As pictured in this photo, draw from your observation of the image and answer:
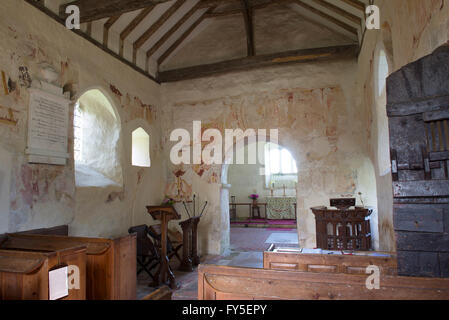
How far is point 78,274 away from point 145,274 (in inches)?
132

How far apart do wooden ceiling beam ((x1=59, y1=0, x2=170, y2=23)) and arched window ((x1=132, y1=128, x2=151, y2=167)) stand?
9.97 ft

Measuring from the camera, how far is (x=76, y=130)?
20.7ft

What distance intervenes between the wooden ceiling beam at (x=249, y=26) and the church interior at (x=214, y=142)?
0.16 ft

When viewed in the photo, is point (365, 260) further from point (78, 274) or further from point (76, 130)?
point (76, 130)

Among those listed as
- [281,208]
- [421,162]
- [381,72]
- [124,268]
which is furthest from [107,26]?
[281,208]

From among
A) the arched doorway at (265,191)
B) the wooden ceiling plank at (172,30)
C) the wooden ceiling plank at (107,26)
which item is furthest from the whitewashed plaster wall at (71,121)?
the arched doorway at (265,191)

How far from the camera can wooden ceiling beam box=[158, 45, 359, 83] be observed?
6.79m

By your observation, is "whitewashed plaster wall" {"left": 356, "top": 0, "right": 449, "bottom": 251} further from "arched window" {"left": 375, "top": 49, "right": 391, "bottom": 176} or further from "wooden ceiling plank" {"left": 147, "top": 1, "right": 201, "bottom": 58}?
"wooden ceiling plank" {"left": 147, "top": 1, "right": 201, "bottom": 58}

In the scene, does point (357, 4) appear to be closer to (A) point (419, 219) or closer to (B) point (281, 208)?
(A) point (419, 219)

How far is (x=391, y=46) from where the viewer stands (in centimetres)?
414

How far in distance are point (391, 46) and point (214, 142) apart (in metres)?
4.54

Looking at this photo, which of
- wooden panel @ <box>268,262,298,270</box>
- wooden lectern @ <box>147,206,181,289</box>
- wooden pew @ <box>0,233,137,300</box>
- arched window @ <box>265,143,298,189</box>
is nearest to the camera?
wooden panel @ <box>268,262,298,270</box>

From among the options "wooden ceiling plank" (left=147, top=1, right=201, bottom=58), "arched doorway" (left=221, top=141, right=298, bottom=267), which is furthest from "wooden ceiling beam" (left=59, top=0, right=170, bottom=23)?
"arched doorway" (left=221, top=141, right=298, bottom=267)
